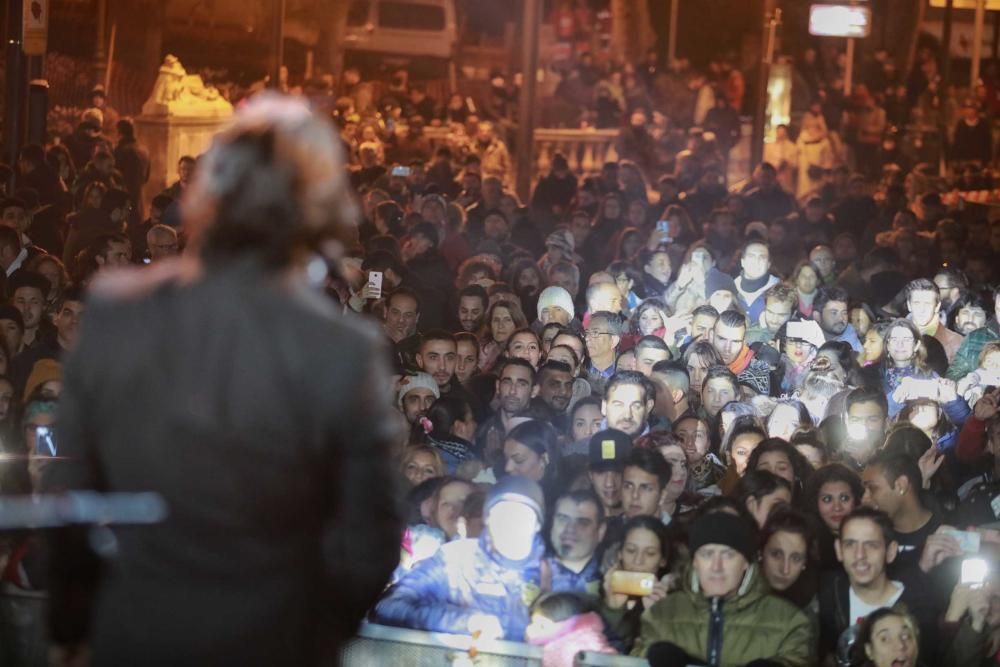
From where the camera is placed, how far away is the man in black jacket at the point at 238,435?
9.21 feet

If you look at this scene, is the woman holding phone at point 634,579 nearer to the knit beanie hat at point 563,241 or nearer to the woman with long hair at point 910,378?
the woman with long hair at point 910,378

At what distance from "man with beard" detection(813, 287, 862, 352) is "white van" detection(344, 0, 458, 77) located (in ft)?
68.1

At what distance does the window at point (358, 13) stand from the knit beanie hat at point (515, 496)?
26.0 meters

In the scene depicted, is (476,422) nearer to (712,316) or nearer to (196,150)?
(712,316)

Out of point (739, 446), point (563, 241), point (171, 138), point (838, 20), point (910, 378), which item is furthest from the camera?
point (838, 20)

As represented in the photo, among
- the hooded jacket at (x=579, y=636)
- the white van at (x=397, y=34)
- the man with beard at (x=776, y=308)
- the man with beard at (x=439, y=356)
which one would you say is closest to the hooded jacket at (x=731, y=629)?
the hooded jacket at (x=579, y=636)

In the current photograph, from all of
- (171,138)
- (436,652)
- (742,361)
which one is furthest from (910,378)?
(171,138)

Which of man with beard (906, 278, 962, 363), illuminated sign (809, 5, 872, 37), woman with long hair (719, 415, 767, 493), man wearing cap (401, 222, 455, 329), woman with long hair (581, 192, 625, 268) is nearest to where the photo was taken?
woman with long hair (719, 415, 767, 493)

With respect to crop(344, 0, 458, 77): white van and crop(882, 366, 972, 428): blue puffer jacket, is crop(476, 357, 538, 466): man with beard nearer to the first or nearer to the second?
crop(882, 366, 972, 428): blue puffer jacket

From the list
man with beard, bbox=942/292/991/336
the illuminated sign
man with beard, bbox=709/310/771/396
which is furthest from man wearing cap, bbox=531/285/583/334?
the illuminated sign

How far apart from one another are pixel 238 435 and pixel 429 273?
33.4ft

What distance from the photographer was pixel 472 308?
11.8 meters

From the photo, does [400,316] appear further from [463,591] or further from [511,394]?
[463,591]

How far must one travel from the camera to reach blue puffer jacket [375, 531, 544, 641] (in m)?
6.10
